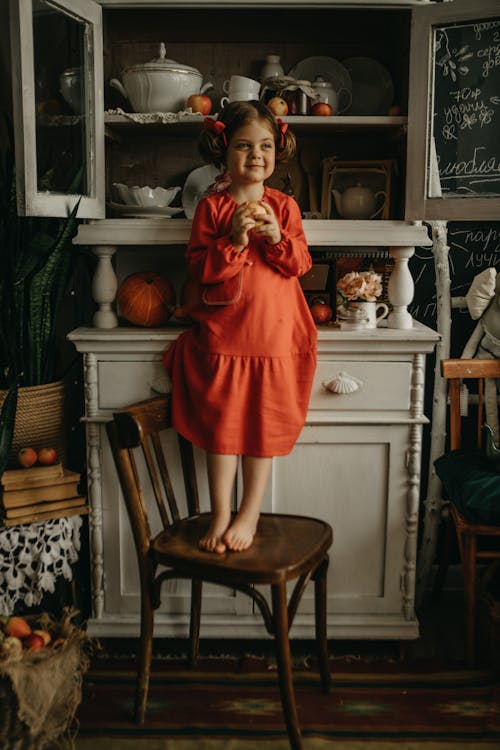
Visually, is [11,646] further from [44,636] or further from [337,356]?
[337,356]

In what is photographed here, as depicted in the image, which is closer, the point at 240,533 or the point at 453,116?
the point at 240,533

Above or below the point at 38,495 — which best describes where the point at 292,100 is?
above

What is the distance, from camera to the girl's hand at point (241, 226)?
2.00 meters

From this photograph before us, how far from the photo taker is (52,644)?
1.97 m

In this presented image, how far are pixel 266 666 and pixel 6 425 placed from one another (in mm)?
1109

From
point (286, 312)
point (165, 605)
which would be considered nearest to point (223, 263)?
point (286, 312)

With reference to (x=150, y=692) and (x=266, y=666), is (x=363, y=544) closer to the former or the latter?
(x=266, y=666)

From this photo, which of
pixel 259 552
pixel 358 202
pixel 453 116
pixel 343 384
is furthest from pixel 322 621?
pixel 453 116

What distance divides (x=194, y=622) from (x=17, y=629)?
61 cm

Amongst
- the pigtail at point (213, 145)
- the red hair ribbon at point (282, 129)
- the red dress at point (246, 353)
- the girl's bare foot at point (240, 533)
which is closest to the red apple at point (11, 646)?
the girl's bare foot at point (240, 533)

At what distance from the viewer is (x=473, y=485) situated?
2.32 metres

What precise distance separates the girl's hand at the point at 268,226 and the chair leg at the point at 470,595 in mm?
1133

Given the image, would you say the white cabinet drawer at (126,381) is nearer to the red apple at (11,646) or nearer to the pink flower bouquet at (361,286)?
the pink flower bouquet at (361,286)

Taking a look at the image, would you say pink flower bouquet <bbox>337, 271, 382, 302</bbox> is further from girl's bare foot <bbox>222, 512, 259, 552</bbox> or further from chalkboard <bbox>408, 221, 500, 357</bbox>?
girl's bare foot <bbox>222, 512, 259, 552</bbox>
